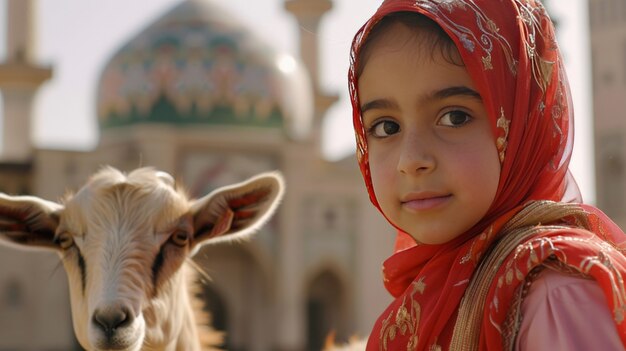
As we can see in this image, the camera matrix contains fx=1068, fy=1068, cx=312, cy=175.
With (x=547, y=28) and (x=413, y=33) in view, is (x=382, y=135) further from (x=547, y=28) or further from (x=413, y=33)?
(x=547, y=28)

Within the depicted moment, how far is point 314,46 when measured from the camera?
21.8 metres

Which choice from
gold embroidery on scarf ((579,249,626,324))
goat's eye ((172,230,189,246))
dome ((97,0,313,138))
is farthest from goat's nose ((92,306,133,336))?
dome ((97,0,313,138))

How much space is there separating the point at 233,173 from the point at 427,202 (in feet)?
53.9

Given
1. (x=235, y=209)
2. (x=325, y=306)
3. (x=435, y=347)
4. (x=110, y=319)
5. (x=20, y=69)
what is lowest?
(x=325, y=306)

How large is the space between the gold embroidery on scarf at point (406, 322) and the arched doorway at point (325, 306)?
690 inches

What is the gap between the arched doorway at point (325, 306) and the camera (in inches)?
765

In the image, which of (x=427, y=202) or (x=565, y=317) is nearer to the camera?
(x=565, y=317)

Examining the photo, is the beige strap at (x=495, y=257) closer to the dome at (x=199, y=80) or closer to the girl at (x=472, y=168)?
the girl at (x=472, y=168)

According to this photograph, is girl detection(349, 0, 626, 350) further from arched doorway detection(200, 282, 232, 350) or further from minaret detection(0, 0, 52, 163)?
minaret detection(0, 0, 52, 163)

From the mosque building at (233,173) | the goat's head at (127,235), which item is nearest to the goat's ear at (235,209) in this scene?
the goat's head at (127,235)

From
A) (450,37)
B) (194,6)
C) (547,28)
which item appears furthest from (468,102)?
(194,6)

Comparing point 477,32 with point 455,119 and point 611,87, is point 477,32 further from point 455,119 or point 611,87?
point 611,87

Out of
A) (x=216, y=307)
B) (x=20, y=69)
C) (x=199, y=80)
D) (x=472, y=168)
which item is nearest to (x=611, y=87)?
(x=199, y=80)

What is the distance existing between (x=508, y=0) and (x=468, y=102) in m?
0.21
